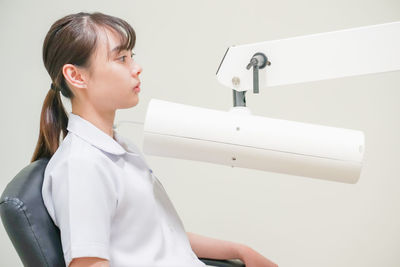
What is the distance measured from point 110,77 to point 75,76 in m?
0.08

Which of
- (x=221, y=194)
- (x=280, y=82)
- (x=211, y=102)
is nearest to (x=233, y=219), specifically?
(x=221, y=194)

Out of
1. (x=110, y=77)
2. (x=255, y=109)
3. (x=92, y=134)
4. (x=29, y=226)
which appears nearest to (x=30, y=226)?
(x=29, y=226)

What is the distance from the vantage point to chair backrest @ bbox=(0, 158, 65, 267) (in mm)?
646

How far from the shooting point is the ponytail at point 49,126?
868mm

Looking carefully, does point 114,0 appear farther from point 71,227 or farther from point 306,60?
point 71,227

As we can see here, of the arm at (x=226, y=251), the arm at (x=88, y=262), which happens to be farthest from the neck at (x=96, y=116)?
the arm at (x=226, y=251)

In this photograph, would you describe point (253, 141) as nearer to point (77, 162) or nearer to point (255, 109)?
point (77, 162)

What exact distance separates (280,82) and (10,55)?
3.81 feet

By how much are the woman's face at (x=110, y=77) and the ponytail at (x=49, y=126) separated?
13cm

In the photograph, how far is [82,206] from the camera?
0.66 meters

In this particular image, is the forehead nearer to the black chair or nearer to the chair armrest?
the black chair

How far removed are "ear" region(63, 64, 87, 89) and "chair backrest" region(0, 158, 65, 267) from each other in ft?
0.74

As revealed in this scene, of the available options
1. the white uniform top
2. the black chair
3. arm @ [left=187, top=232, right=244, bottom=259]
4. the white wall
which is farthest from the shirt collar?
the white wall

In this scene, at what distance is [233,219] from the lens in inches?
58.4
